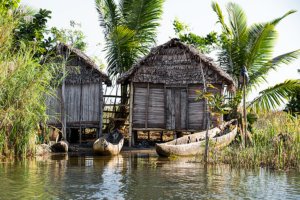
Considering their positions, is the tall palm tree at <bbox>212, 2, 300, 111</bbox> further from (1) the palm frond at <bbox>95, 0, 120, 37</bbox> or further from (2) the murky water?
(2) the murky water

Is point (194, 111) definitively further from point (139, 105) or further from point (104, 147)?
point (104, 147)

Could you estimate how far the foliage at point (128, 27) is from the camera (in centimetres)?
2078

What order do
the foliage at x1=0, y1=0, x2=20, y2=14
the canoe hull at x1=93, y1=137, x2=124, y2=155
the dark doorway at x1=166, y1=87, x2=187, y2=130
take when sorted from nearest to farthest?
the foliage at x1=0, y1=0, x2=20, y2=14 < the canoe hull at x1=93, y1=137, x2=124, y2=155 < the dark doorway at x1=166, y1=87, x2=187, y2=130

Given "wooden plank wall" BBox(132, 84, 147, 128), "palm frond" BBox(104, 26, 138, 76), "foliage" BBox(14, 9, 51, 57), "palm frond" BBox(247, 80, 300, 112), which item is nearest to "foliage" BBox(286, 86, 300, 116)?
"palm frond" BBox(247, 80, 300, 112)

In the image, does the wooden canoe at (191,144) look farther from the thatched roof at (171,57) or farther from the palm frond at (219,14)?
the palm frond at (219,14)

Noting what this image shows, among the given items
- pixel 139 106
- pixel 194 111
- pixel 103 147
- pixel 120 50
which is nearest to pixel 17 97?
pixel 103 147

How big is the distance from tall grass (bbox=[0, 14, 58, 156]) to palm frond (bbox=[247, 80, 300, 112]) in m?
9.98

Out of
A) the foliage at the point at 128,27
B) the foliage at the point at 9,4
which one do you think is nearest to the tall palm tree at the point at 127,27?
the foliage at the point at 128,27

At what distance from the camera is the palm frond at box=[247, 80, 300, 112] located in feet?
61.4

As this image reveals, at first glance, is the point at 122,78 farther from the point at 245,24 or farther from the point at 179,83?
the point at 245,24

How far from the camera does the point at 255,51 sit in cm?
1941

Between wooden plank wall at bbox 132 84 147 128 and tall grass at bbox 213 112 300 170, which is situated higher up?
wooden plank wall at bbox 132 84 147 128

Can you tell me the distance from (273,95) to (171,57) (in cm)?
432

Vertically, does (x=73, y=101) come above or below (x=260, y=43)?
below
